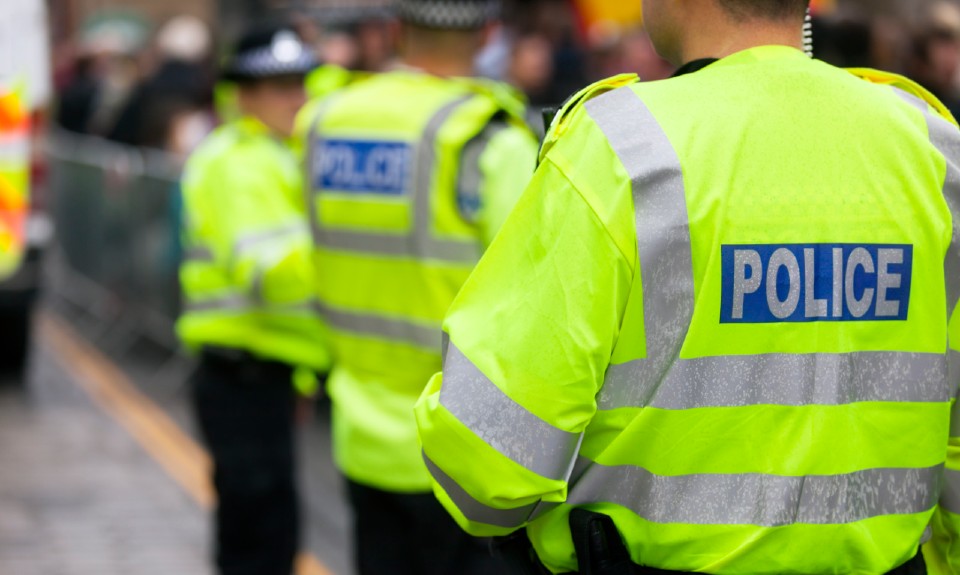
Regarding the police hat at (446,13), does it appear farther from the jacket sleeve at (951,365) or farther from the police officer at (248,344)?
the jacket sleeve at (951,365)

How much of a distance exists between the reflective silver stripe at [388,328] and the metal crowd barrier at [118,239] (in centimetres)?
618

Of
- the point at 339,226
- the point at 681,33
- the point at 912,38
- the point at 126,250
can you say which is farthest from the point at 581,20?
the point at 681,33

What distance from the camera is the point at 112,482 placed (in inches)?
302

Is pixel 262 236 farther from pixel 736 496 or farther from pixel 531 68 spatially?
pixel 531 68

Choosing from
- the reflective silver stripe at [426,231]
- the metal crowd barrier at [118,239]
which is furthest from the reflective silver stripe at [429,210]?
the metal crowd barrier at [118,239]

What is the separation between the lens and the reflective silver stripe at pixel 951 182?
240 cm

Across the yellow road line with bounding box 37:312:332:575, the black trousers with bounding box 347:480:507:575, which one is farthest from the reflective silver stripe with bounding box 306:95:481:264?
the yellow road line with bounding box 37:312:332:575

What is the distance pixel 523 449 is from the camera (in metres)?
2.27

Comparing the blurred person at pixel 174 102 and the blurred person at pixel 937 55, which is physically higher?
the blurred person at pixel 937 55

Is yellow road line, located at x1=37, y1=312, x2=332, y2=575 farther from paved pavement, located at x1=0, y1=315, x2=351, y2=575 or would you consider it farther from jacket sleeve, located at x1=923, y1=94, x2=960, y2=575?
jacket sleeve, located at x1=923, y1=94, x2=960, y2=575

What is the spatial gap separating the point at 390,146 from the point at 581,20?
12.3 metres

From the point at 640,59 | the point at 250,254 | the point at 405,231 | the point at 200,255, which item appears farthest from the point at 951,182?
the point at 640,59

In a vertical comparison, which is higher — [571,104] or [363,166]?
[571,104]

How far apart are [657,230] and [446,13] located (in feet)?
5.99
